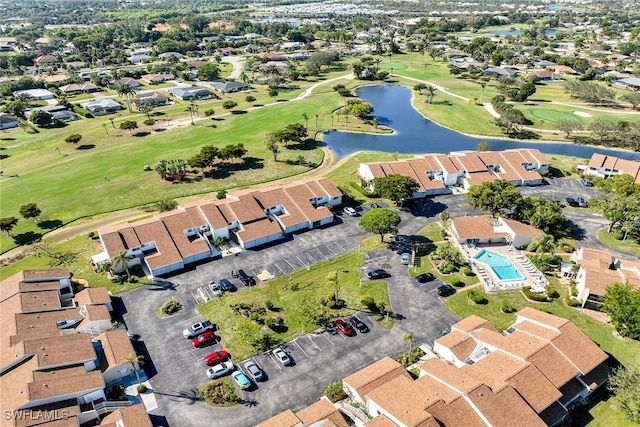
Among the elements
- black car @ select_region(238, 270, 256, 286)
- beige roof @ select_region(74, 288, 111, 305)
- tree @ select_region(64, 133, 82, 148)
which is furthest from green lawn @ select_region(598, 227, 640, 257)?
tree @ select_region(64, 133, 82, 148)

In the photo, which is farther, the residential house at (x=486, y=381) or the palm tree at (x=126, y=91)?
the palm tree at (x=126, y=91)

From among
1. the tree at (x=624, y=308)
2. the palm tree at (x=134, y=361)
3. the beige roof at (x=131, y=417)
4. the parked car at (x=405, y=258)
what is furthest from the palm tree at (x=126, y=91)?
the tree at (x=624, y=308)

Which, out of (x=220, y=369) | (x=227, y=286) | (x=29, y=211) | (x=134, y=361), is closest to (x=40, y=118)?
(x=29, y=211)

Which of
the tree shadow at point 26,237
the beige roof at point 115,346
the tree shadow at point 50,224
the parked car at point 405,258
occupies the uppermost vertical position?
the beige roof at point 115,346

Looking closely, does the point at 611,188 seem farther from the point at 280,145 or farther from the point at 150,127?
the point at 150,127

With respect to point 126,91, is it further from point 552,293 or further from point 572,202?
point 552,293

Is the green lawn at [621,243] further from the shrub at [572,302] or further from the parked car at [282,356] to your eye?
the parked car at [282,356]

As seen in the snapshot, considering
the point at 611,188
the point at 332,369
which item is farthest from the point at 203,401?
the point at 611,188
